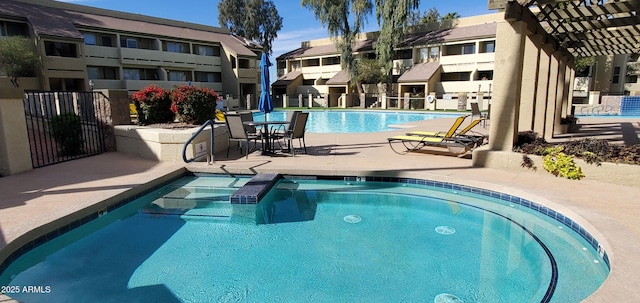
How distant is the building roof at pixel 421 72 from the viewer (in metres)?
33.2

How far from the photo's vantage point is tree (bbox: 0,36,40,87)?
77.3 ft

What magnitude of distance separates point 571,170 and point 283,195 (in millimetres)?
5260

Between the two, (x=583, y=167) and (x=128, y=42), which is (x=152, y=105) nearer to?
(x=583, y=167)

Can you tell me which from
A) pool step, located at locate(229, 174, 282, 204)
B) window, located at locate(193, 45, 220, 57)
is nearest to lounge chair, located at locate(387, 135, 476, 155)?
pool step, located at locate(229, 174, 282, 204)

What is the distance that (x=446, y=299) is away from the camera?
11.5 ft

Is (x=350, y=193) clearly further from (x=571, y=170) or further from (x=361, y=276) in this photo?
(x=571, y=170)

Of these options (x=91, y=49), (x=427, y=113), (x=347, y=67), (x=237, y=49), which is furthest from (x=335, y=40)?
(x=91, y=49)

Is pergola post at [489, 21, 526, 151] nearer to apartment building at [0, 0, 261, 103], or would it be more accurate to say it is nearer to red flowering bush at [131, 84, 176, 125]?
red flowering bush at [131, 84, 176, 125]

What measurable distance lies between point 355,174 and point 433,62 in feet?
102

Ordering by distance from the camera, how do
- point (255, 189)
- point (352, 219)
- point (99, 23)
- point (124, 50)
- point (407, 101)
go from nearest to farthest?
1. point (352, 219)
2. point (255, 189)
3. point (99, 23)
4. point (124, 50)
5. point (407, 101)

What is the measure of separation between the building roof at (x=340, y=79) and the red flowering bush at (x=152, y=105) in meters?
29.0

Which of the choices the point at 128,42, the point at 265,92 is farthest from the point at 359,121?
the point at 128,42

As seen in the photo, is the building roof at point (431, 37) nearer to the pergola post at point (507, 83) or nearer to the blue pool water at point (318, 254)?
the pergola post at point (507, 83)

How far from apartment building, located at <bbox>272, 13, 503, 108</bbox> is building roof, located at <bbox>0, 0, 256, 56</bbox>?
9067 millimetres
